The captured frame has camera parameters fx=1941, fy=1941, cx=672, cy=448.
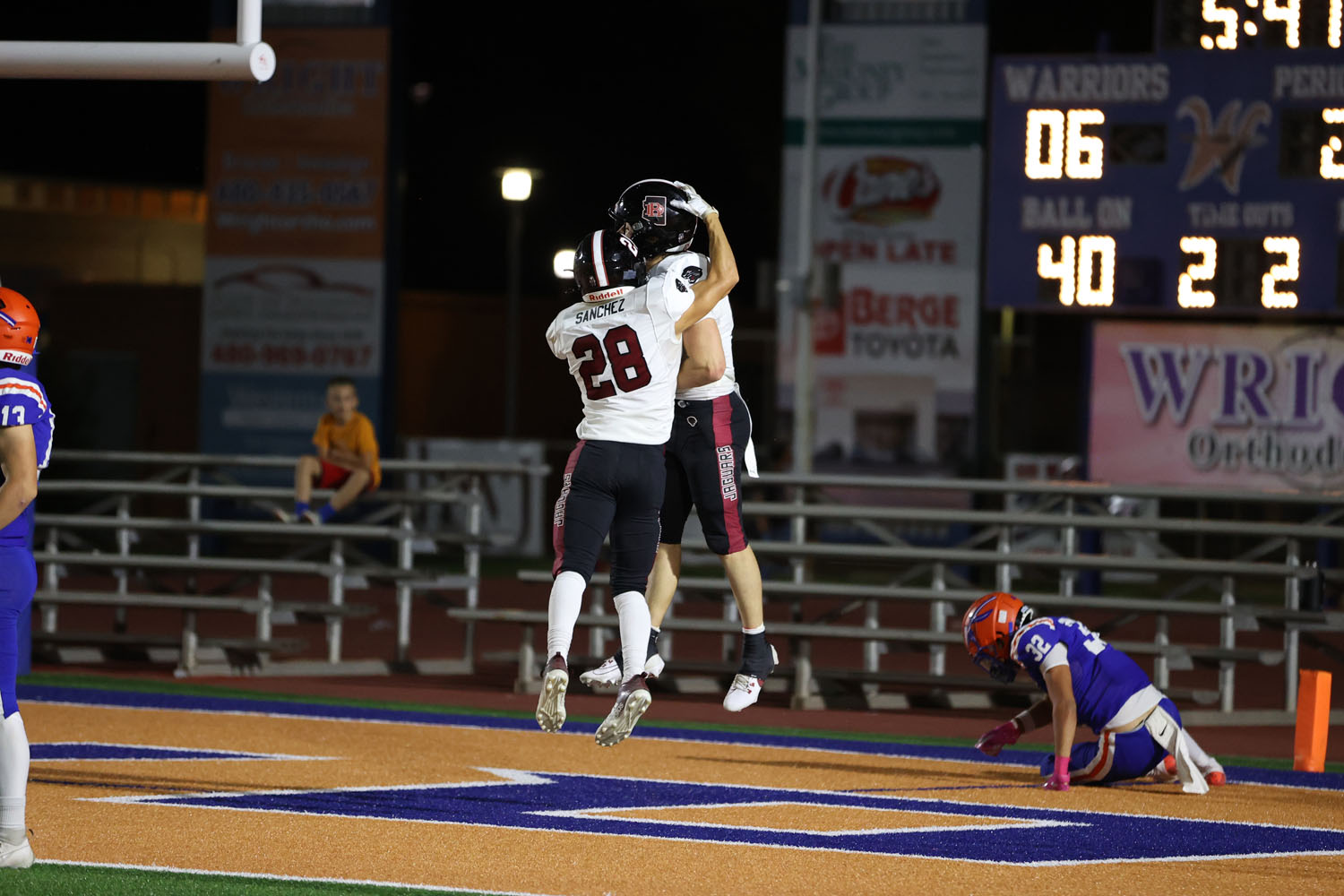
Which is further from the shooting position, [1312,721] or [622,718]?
[1312,721]

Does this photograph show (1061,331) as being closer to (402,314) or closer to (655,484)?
(402,314)

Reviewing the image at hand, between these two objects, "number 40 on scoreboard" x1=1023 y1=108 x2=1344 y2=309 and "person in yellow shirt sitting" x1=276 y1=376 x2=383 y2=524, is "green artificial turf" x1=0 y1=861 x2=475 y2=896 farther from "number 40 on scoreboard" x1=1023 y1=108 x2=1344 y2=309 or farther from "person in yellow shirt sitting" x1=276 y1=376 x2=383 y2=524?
"number 40 on scoreboard" x1=1023 y1=108 x2=1344 y2=309

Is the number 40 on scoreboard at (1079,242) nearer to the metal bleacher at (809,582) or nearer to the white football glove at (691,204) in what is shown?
the metal bleacher at (809,582)

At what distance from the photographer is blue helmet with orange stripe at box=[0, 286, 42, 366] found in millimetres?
6867

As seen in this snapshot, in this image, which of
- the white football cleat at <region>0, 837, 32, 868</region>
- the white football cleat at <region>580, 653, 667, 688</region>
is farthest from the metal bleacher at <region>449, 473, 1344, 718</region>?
the white football cleat at <region>0, 837, 32, 868</region>

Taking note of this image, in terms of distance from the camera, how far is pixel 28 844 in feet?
22.9

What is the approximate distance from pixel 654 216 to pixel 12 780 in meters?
3.11

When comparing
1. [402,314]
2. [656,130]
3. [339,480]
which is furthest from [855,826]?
[656,130]

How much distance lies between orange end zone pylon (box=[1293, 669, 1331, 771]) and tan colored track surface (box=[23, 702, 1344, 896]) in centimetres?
72

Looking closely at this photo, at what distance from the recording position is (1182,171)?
1569 centimetres

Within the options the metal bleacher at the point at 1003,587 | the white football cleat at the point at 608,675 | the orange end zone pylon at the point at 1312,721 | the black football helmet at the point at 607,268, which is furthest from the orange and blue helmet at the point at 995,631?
the black football helmet at the point at 607,268

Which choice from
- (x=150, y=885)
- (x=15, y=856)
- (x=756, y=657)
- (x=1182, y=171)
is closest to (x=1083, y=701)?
(x=756, y=657)

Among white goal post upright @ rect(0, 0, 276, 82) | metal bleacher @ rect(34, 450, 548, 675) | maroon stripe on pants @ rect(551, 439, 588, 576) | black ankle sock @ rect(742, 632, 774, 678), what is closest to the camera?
maroon stripe on pants @ rect(551, 439, 588, 576)

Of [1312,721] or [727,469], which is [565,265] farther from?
[1312,721]
